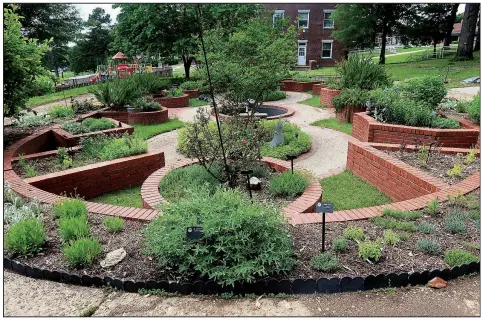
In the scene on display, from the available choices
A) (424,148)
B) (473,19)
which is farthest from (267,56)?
(473,19)

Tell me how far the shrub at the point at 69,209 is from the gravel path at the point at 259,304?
0.97m

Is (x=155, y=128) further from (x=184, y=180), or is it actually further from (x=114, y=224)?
(x=114, y=224)

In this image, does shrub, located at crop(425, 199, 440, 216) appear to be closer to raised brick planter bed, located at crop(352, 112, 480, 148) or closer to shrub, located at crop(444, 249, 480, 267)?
shrub, located at crop(444, 249, 480, 267)

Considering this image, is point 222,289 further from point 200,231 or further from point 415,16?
point 415,16

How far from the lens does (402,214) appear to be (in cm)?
358

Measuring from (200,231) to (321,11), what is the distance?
31.5 metres

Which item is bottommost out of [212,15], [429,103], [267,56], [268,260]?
[268,260]

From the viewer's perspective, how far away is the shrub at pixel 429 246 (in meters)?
2.96

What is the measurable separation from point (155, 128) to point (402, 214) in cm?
748

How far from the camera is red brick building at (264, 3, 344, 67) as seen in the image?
30.8 m

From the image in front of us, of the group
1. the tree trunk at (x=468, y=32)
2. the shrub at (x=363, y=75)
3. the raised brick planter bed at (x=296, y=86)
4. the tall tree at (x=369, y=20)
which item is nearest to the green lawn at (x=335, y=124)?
the shrub at (x=363, y=75)

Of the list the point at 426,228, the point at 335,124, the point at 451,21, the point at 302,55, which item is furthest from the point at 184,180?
the point at 302,55

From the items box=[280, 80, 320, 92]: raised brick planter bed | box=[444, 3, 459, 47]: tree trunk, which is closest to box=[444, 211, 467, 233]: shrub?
box=[280, 80, 320, 92]: raised brick planter bed

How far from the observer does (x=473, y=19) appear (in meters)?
19.0
